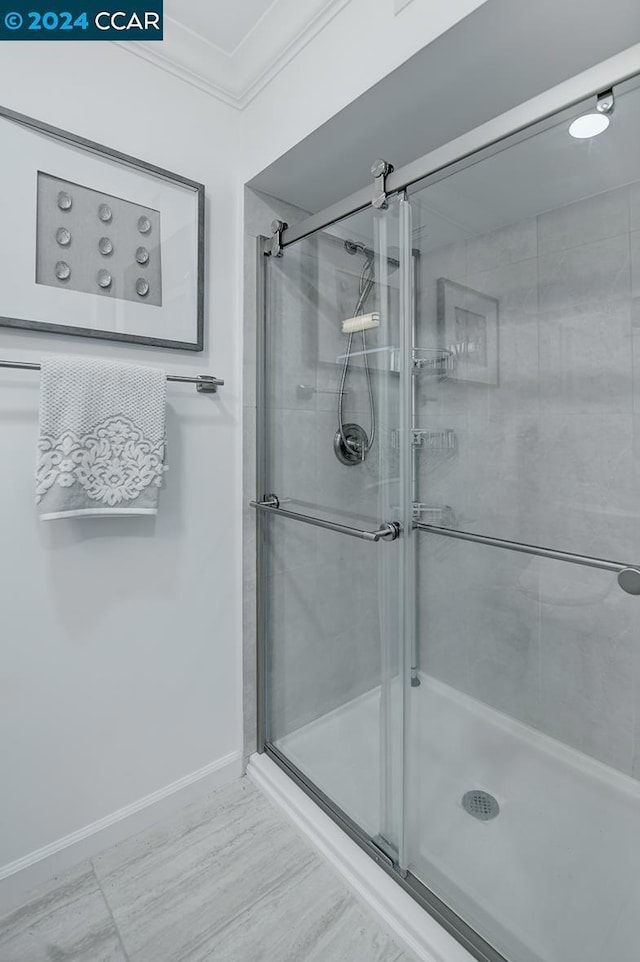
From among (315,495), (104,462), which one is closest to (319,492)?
(315,495)

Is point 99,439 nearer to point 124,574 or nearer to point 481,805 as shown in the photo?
point 124,574

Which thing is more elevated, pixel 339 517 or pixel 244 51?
pixel 244 51

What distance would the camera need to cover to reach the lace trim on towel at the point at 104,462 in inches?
45.0

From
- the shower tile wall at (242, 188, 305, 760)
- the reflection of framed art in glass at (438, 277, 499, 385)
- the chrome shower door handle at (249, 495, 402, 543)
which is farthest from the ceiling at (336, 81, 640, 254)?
the chrome shower door handle at (249, 495, 402, 543)

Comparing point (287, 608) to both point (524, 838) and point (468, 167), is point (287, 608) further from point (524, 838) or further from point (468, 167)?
point (468, 167)

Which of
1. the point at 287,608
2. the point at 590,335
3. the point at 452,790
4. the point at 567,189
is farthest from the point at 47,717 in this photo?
the point at 567,189

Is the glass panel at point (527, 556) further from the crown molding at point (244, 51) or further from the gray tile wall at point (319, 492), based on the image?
the crown molding at point (244, 51)

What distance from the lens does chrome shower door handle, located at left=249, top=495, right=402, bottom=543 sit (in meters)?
1.20

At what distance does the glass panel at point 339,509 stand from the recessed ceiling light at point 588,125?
386 millimetres

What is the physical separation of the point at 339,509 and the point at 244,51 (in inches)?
55.3

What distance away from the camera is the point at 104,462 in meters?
1.22

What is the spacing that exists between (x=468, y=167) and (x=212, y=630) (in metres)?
1.47

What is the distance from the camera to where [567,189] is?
110cm

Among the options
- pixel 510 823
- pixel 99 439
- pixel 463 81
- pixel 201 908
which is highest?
pixel 463 81
